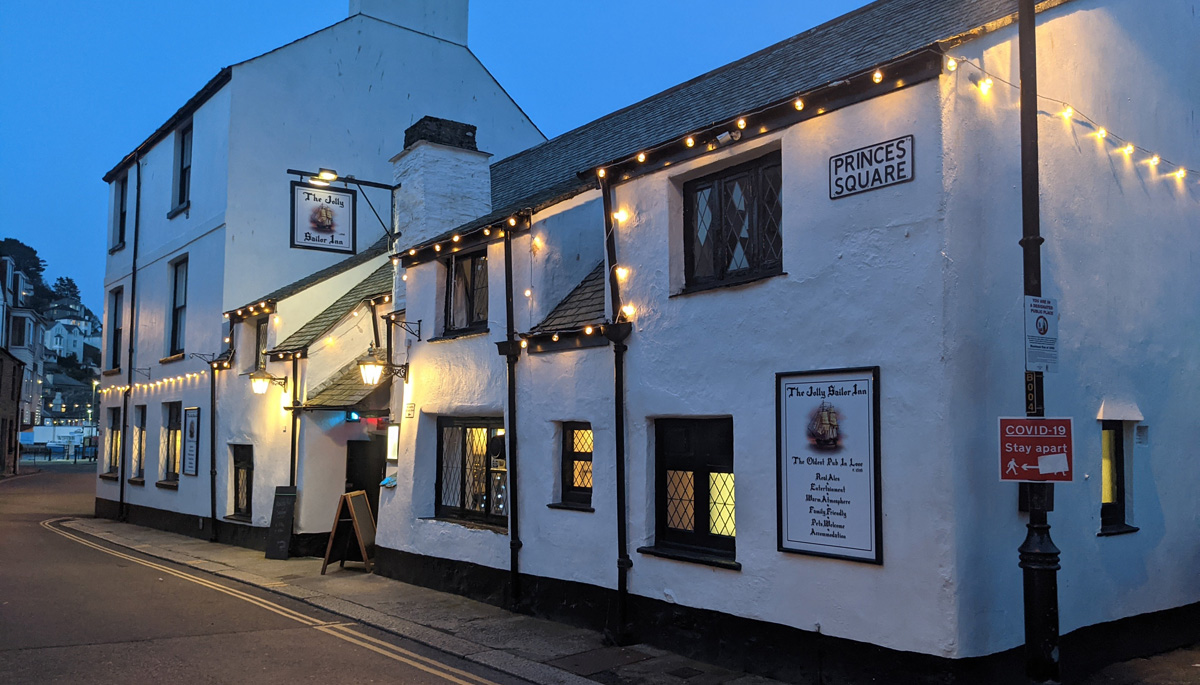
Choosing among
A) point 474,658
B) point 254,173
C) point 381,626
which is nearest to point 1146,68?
point 474,658

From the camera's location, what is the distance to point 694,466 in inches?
366

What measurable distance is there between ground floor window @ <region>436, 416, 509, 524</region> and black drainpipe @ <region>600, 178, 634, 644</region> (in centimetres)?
239

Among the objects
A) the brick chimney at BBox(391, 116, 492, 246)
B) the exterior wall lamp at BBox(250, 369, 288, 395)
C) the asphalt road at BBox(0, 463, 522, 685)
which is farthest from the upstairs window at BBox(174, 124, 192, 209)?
the asphalt road at BBox(0, 463, 522, 685)

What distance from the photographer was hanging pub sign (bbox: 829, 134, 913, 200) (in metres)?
7.28

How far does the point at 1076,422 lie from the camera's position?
26.1 feet

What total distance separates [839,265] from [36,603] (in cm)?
1077

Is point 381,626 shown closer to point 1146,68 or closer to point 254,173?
point 1146,68

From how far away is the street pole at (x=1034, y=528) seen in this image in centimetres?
625

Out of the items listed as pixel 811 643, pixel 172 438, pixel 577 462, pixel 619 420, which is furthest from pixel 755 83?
pixel 172 438

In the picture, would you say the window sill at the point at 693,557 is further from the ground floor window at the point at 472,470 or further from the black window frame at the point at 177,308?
the black window frame at the point at 177,308

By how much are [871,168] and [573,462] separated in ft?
17.0

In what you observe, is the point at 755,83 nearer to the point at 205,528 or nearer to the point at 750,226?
the point at 750,226

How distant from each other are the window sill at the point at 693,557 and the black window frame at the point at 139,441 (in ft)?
63.9

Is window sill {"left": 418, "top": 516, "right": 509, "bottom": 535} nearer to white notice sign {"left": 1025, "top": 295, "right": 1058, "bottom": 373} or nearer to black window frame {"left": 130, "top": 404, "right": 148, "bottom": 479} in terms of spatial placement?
white notice sign {"left": 1025, "top": 295, "right": 1058, "bottom": 373}
